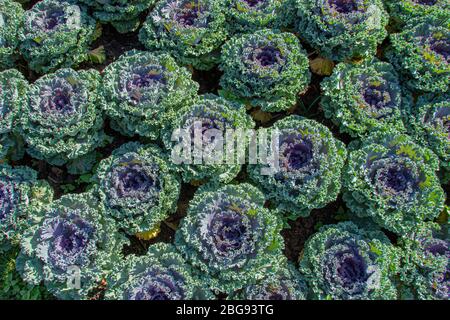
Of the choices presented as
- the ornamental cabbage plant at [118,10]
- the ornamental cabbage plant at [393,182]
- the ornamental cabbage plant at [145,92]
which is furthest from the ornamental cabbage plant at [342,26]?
the ornamental cabbage plant at [118,10]

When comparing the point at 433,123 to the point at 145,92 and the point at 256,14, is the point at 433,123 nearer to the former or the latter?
the point at 256,14

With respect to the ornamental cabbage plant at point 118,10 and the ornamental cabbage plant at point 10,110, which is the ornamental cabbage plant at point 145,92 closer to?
the ornamental cabbage plant at point 118,10

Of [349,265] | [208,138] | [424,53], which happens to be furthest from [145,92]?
[424,53]

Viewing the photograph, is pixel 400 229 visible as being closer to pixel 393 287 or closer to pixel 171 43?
pixel 393 287

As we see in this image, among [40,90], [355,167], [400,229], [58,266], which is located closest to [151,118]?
[40,90]

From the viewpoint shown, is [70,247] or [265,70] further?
[265,70]
